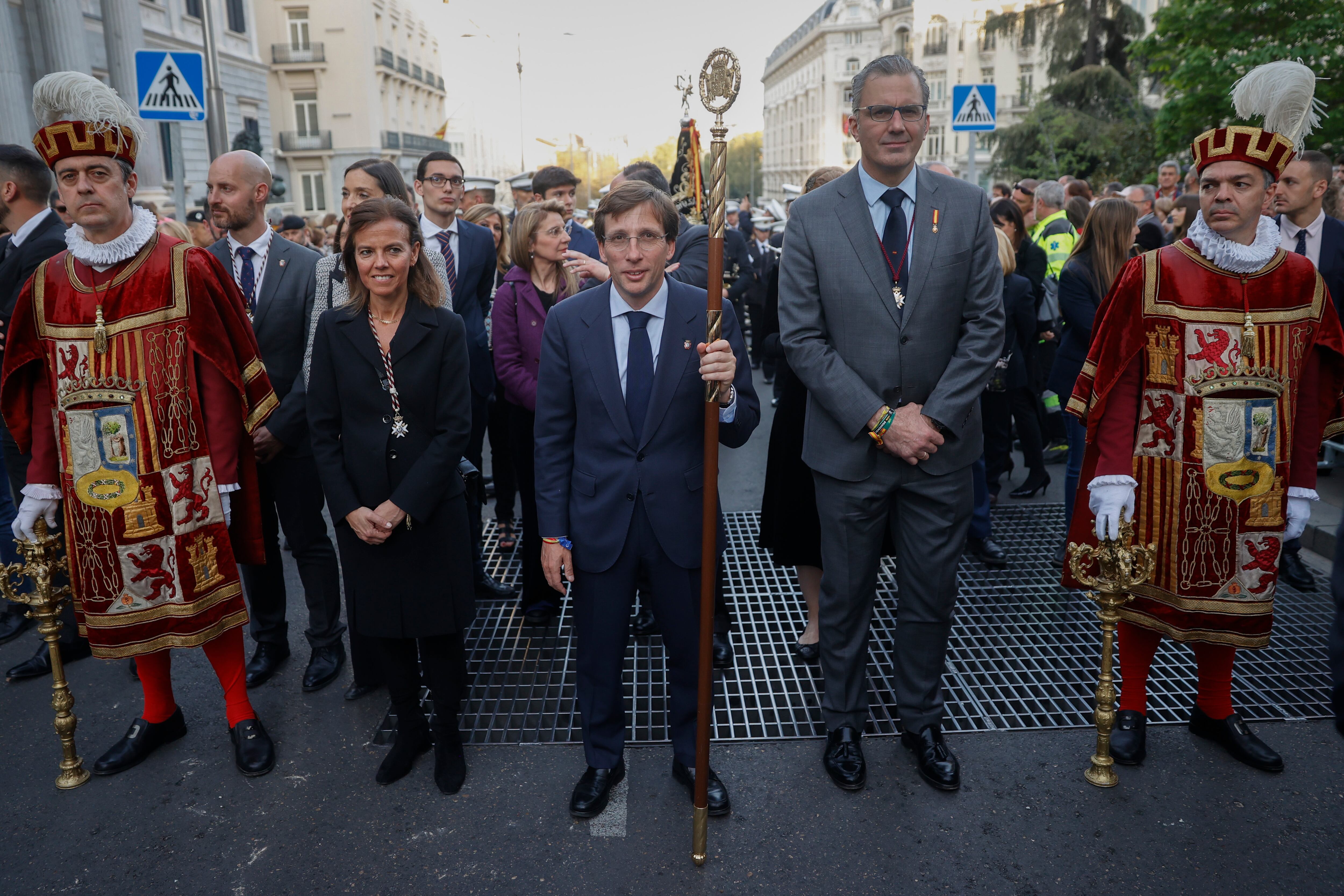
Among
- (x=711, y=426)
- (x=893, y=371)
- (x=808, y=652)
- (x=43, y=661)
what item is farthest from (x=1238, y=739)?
(x=43, y=661)

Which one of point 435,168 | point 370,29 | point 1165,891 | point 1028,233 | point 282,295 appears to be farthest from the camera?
point 370,29

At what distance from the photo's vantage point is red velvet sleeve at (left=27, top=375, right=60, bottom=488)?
3678 mm

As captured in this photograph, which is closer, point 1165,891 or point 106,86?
point 1165,891

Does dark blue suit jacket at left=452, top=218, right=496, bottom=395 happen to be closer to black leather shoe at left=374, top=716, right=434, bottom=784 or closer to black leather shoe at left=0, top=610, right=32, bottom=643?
black leather shoe at left=374, top=716, right=434, bottom=784

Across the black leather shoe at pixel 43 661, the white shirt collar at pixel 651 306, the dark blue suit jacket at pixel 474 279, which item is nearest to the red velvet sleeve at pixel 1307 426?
the white shirt collar at pixel 651 306

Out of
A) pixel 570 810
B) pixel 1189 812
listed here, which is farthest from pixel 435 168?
pixel 1189 812

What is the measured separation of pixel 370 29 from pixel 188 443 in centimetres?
5164

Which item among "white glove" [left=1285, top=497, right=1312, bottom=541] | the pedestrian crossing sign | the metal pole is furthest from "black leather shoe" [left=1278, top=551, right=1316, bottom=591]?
the metal pole

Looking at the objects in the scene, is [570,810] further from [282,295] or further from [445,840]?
[282,295]

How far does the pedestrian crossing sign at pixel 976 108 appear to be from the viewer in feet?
37.0

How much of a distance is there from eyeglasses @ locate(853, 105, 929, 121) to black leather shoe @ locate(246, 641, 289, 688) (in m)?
3.59

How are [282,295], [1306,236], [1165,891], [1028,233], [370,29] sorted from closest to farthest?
[1165,891]
[282,295]
[1306,236]
[1028,233]
[370,29]

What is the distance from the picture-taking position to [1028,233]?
369 inches

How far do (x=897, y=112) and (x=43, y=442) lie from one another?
3474 millimetres
